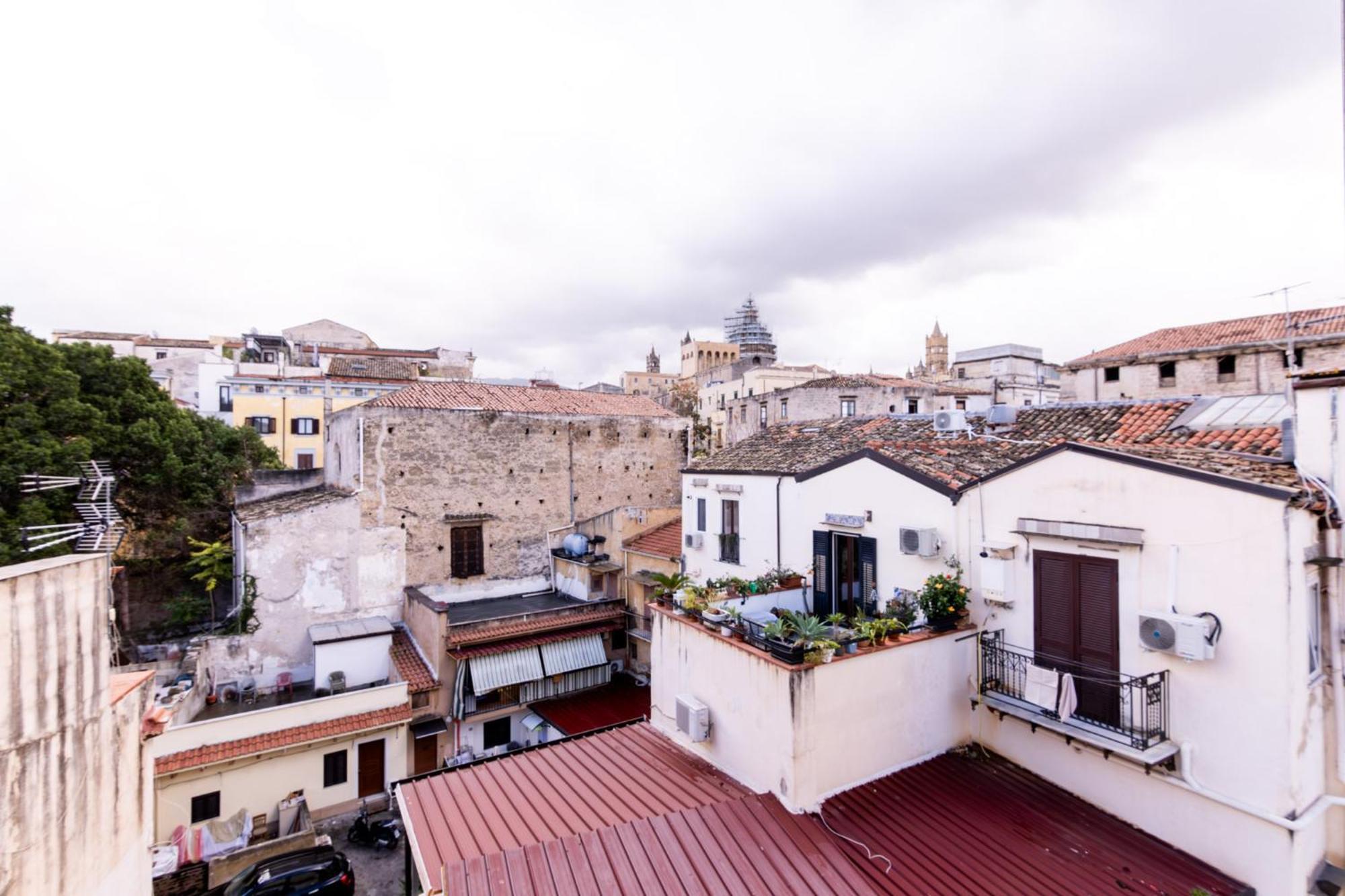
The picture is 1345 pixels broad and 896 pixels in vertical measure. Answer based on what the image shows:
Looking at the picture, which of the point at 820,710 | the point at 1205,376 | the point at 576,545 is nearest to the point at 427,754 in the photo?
the point at 576,545

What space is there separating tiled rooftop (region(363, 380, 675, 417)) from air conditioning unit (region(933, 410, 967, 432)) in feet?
48.2

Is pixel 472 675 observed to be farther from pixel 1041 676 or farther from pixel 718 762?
pixel 1041 676

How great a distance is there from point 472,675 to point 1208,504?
1672 centimetres

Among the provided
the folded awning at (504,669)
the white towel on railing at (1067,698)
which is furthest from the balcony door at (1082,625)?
the folded awning at (504,669)

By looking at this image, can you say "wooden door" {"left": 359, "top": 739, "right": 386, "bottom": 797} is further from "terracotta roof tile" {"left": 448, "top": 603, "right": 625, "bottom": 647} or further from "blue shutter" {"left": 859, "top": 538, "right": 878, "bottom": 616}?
"blue shutter" {"left": 859, "top": 538, "right": 878, "bottom": 616}

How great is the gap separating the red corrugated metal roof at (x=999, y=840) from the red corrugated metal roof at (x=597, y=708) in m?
9.99

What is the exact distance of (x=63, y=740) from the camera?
5996 millimetres

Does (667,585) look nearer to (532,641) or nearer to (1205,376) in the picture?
(532,641)

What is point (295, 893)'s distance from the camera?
12102mm

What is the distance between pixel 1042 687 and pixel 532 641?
563 inches

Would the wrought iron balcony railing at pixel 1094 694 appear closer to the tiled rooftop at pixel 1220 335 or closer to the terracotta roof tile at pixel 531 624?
the terracotta roof tile at pixel 531 624

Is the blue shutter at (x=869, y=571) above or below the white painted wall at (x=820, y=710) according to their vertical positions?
above

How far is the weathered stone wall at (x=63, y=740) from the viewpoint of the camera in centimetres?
542

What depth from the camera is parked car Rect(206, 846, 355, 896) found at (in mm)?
12070
